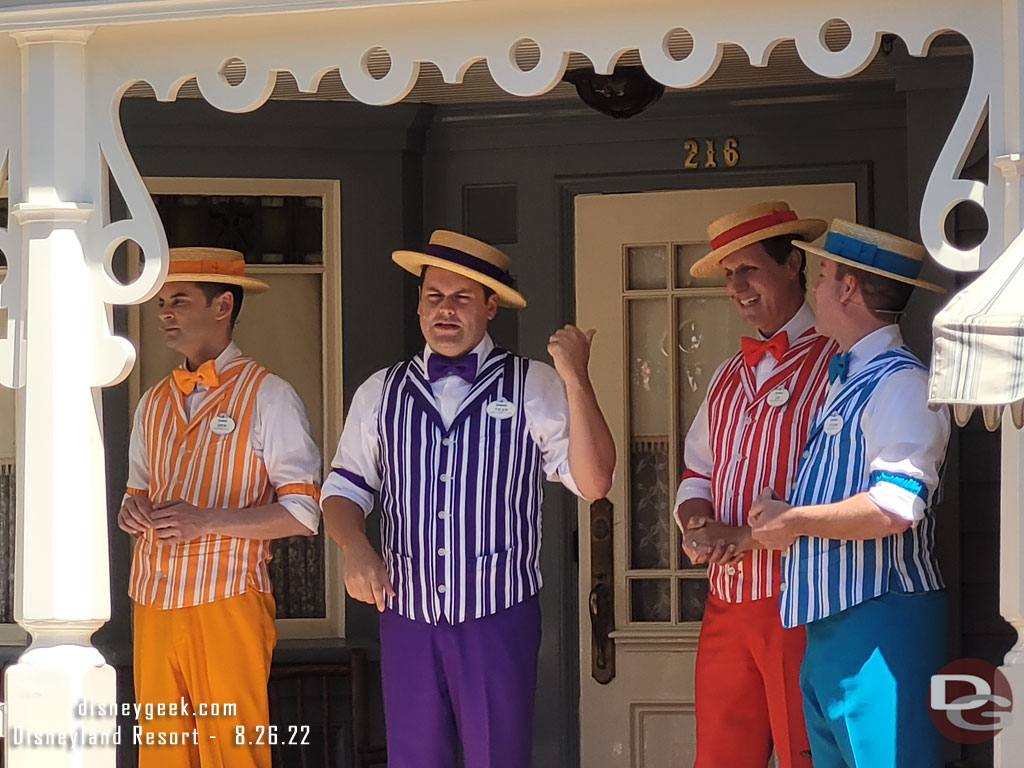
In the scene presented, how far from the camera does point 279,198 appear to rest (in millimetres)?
5879

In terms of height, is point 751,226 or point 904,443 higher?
point 751,226

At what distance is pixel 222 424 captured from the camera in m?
4.76

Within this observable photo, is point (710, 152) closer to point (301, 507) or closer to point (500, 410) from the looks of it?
point (500, 410)

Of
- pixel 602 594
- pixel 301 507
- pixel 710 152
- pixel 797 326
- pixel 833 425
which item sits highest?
pixel 710 152

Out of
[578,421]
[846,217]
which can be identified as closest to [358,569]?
[578,421]

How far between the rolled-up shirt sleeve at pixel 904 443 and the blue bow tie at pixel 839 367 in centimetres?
14

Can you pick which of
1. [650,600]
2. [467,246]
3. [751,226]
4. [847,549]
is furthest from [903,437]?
[650,600]

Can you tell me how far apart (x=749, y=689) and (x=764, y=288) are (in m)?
1.06

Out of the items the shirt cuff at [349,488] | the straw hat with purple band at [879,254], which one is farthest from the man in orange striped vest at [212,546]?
the straw hat with purple band at [879,254]

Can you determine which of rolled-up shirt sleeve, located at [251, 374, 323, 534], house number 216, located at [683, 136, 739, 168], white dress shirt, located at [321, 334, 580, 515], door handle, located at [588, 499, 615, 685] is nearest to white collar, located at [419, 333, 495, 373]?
white dress shirt, located at [321, 334, 580, 515]

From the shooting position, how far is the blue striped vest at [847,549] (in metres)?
3.81

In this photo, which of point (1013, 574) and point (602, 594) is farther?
point (602, 594)

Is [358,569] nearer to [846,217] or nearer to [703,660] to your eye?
[703,660]

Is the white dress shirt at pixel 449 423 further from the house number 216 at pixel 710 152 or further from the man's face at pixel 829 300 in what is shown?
the house number 216 at pixel 710 152
